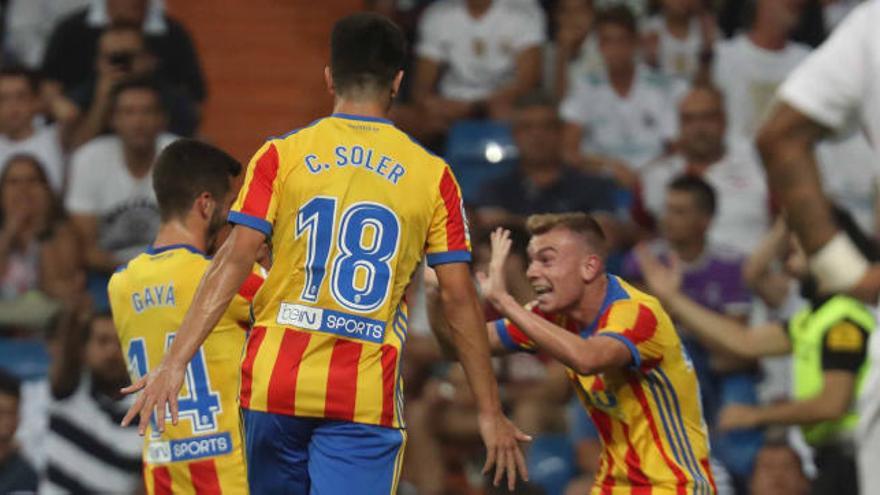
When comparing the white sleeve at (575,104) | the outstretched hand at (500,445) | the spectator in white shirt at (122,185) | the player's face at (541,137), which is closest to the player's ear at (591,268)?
the outstretched hand at (500,445)

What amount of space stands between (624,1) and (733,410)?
4329 millimetres

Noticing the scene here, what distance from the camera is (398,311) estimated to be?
15.5 feet

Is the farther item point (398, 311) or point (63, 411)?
point (63, 411)

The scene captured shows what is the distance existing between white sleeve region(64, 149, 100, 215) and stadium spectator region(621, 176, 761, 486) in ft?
11.0

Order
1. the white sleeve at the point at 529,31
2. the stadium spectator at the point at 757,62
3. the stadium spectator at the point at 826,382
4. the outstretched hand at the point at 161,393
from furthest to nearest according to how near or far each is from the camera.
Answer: the white sleeve at the point at 529,31 → the stadium spectator at the point at 757,62 → the stadium spectator at the point at 826,382 → the outstretched hand at the point at 161,393

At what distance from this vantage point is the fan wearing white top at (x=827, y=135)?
2.94m

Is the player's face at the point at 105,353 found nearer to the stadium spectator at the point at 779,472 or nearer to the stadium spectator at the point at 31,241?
the stadium spectator at the point at 31,241

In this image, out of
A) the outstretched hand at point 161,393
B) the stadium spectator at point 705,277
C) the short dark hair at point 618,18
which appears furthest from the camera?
the short dark hair at point 618,18

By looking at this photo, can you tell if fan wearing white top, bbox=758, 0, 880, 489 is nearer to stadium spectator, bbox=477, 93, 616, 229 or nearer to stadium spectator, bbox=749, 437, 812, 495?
stadium spectator, bbox=749, 437, 812, 495

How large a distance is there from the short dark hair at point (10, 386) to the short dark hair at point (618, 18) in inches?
185

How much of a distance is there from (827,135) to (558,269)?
2.60 m

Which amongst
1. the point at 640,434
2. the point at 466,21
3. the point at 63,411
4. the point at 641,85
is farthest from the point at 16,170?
the point at 640,434

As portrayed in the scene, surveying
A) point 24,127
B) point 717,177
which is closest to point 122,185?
point 24,127

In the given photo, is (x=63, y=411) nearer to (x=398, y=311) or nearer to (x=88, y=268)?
(x=88, y=268)
